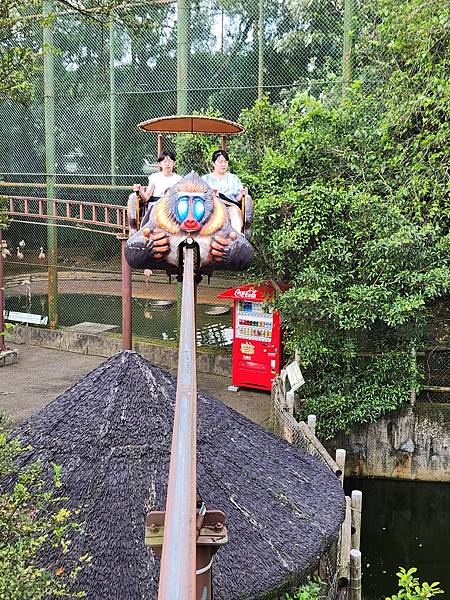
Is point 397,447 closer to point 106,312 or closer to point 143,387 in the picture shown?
point 143,387

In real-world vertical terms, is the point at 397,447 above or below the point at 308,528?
below

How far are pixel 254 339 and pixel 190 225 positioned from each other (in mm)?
6589

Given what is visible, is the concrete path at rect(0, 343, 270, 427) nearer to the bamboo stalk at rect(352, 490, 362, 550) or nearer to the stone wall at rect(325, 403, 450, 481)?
the stone wall at rect(325, 403, 450, 481)

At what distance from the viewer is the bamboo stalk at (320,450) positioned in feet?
20.5

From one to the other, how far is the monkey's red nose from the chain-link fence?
649cm

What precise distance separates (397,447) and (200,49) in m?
6.99

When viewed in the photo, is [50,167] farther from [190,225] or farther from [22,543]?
[22,543]

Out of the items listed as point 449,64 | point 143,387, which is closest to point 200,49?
point 449,64

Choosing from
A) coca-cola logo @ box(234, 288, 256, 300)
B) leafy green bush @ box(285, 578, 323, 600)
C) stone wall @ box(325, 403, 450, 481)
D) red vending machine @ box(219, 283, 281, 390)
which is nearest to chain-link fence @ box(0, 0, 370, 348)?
red vending machine @ box(219, 283, 281, 390)

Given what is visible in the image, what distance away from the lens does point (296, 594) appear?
4.80 meters

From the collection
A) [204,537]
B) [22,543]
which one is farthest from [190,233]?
[204,537]

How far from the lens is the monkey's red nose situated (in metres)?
3.64

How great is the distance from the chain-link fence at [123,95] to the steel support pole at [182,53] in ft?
0.05

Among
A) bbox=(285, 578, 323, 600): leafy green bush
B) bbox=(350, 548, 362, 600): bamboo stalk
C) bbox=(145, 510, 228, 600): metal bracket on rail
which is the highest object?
bbox=(145, 510, 228, 600): metal bracket on rail
